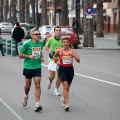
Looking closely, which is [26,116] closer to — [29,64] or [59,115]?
[59,115]

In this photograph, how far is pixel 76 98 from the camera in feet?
41.8

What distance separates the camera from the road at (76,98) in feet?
33.6

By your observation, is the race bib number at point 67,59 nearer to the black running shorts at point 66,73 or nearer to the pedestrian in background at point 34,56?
the black running shorts at point 66,73

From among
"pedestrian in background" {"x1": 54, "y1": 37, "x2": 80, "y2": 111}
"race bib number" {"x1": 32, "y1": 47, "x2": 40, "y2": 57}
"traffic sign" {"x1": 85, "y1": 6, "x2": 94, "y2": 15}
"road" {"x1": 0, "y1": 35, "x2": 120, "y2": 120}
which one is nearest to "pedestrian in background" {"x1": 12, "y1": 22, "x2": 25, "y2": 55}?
"traffic sign" {"x1": 85, "y1": 6, "x2": 94, "y2": 15}

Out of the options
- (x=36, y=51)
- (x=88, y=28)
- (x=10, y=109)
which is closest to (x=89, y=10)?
(x=88, y=28)

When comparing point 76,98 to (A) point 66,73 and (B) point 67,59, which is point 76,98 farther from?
(B) point 67,59

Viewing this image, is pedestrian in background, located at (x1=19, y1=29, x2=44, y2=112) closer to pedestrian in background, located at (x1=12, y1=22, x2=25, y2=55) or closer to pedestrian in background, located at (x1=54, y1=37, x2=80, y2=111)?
pedestrian in background, located at (x1=54, y1=37, x2=80, y2=111)

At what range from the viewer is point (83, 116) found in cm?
1015

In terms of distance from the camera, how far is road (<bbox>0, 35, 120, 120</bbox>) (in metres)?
10.2

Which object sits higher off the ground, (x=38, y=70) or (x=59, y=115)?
(x=38, y=70)

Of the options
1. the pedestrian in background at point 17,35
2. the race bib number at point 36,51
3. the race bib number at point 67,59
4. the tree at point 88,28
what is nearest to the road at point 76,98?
the race bib number at point 67,59

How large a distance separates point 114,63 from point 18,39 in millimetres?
6926

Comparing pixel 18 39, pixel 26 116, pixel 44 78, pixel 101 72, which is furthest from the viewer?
pixel 18 39

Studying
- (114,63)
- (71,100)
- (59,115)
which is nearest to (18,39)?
(114,63)
